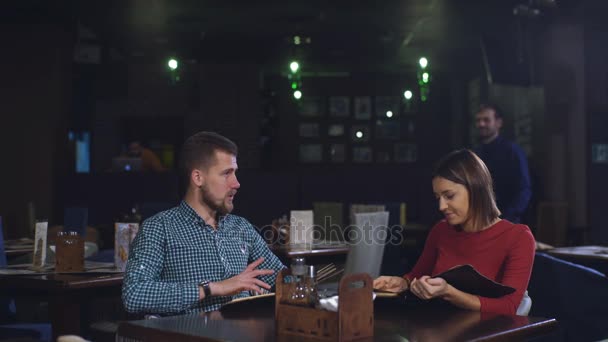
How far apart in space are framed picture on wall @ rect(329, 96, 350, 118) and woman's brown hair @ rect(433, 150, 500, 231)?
11932mm

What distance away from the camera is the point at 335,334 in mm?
1794

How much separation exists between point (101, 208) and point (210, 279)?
7.07 metres

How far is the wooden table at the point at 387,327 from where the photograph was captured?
188 cm

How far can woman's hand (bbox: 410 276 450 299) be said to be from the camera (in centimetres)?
232

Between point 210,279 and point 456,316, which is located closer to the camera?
point 456,316

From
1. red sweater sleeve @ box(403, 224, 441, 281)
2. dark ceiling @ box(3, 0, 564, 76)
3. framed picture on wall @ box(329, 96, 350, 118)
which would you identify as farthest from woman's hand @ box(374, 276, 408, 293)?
framed picture on wall @ box(329, 96, 350, 118)

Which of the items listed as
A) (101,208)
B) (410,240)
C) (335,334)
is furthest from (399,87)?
(335,334)

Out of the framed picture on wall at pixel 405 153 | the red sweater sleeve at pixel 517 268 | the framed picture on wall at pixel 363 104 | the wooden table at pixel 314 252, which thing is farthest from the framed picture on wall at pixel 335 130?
the red sweater sleeve at pixel 517 268

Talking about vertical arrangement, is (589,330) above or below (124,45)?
below

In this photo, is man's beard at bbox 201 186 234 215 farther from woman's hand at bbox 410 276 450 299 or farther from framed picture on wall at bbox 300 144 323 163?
framed picture on wall at bbox 300 144 323 163

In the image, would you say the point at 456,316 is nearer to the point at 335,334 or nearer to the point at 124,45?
the point at 335,334

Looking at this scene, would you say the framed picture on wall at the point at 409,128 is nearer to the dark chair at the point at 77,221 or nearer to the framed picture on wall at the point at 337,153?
the framed picture on wall at the point at 337,153

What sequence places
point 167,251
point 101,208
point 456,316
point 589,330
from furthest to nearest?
point 101,208 → point 589,330 → point 167,251 → point 456,316

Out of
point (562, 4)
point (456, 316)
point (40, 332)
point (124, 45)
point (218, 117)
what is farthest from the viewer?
point (218, 117)
